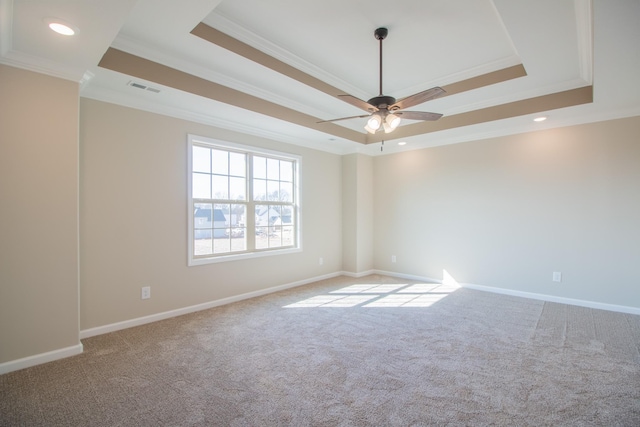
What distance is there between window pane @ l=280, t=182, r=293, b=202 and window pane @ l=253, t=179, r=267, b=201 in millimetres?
341

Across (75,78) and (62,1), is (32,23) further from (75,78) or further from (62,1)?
(75,78)

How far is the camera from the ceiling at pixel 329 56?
7.03 ft

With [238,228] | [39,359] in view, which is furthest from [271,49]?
[39,359]

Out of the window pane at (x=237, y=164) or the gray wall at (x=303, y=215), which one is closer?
the gray wall at (x=303, y=215)

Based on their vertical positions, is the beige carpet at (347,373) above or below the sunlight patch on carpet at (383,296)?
below

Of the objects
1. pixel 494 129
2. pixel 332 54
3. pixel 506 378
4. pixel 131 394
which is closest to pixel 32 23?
pixel 332 54

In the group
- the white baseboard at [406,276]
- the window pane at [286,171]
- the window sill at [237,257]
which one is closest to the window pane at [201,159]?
the window sill at [237,257]

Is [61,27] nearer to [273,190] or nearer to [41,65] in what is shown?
[41,65]

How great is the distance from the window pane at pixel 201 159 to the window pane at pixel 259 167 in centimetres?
72

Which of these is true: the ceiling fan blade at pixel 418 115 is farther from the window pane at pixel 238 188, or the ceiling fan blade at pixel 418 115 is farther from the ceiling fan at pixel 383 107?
the window pane at pixel 238 188

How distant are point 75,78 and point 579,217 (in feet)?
18.9

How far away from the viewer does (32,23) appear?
1945 millimetres

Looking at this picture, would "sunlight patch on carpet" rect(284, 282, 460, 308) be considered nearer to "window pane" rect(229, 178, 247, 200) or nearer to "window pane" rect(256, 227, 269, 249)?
"window pane" rect(256, 227, 269, 249)

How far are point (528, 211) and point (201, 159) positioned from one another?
15.1 feet
